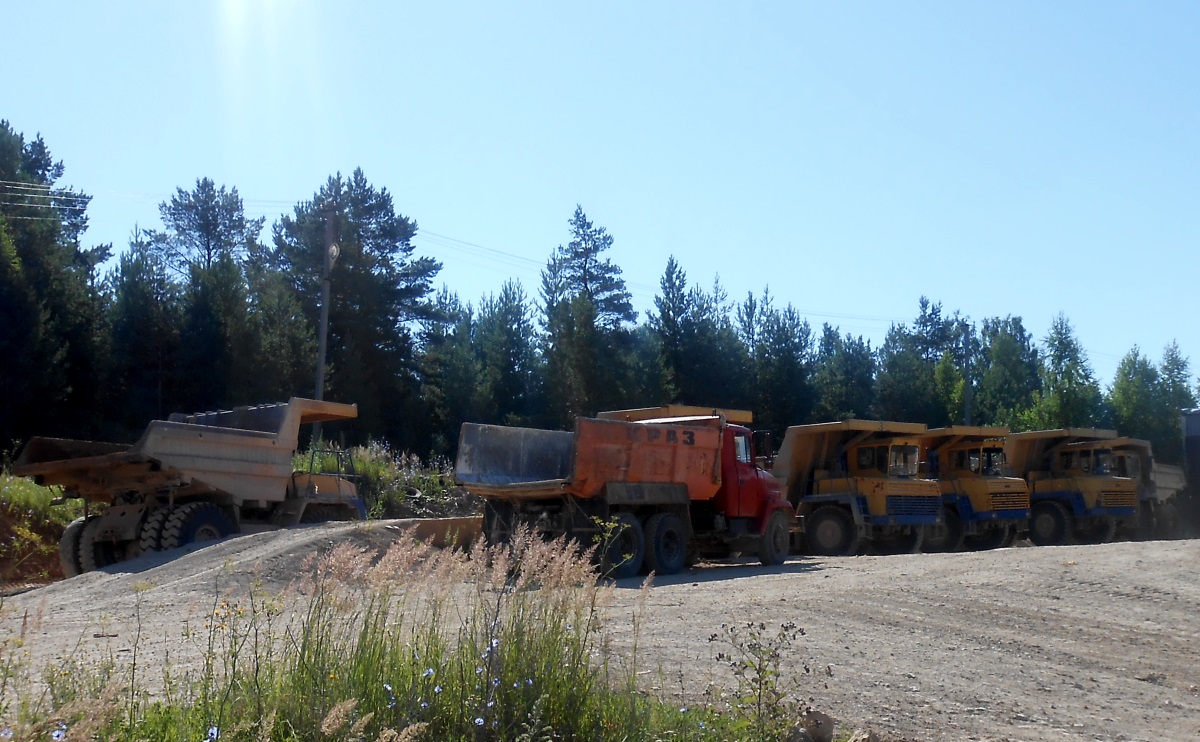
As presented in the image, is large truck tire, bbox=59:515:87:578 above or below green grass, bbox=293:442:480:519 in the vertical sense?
below

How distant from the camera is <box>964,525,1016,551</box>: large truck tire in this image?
2655 centimetres

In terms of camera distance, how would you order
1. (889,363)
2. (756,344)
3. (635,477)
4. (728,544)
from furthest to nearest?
1. (889,363)
2. (756,344)
3. (728,544)
4. (635,477)

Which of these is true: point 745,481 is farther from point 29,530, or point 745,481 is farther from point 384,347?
point 384,347

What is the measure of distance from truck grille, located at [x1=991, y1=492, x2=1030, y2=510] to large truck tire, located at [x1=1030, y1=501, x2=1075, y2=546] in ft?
8.89

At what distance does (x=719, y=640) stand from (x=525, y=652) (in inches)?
128

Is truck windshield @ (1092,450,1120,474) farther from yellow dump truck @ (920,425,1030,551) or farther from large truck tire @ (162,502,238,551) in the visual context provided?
large truck tire @ (162,502,238,551)

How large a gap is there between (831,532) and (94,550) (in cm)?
1414

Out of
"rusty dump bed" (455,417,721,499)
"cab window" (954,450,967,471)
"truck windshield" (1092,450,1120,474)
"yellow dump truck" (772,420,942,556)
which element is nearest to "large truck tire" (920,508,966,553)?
"cab window" (954,450,967,471)

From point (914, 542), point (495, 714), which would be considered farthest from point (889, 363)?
point (495, 714)

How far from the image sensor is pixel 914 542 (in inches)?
933

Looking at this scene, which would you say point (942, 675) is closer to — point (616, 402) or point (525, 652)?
point (525, 652)

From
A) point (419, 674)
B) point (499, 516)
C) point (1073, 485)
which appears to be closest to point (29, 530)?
point (499, 516)

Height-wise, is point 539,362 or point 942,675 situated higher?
point 539,362

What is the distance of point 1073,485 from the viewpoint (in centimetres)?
2866
